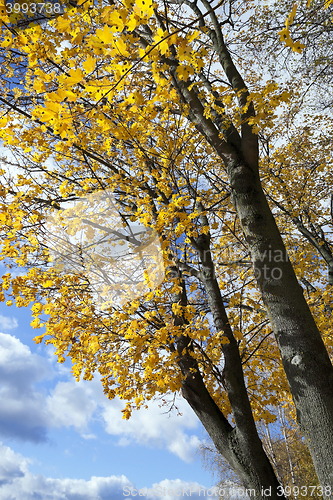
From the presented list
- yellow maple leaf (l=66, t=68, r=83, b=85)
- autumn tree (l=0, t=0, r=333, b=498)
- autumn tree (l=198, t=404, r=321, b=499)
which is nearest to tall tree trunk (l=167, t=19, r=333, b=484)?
autumn tree (l=0, t=0, r=333, b=498)

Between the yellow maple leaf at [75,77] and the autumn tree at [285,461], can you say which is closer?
the yellow maple leaf at [75,77]

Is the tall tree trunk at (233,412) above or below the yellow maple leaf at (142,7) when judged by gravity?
below

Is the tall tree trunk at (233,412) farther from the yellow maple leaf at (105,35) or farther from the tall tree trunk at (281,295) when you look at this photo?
the yellow maple leaf at (105,35)

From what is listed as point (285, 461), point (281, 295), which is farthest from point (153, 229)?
point (285, 461)

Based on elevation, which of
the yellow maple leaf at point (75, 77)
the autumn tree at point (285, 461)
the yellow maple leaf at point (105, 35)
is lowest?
the autumn tree at point (285, 461)

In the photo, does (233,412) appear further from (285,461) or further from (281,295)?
(285,461)

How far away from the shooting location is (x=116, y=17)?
1767 mm

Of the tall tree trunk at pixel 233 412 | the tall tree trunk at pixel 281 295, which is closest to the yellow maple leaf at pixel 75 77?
the tall tree trunk at pixel 281 295

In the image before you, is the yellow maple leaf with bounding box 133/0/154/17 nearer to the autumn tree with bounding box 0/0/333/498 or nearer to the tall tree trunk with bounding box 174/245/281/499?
the autumn tree with bounding box 0/0/333/498

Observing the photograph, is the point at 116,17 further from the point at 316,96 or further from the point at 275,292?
the point at 316,96

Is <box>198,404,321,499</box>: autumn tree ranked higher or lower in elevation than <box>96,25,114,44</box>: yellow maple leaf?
lower

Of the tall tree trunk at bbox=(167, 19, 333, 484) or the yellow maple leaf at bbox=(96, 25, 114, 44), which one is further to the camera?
the tall tree trunk at bbox=(167, 19, 333, 484)

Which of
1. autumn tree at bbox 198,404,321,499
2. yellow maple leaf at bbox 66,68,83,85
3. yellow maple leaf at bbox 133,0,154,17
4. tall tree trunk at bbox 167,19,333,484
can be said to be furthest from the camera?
autumn tree at bbox 198,404,321,499

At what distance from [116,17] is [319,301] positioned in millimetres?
5657
